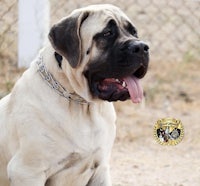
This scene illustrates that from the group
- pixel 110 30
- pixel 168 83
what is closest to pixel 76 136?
pixel 110 30

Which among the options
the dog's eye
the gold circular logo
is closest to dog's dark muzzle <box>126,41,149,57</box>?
the dog's eye

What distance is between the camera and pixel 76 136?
4.05 metres

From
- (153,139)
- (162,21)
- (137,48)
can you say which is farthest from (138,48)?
(162,21)

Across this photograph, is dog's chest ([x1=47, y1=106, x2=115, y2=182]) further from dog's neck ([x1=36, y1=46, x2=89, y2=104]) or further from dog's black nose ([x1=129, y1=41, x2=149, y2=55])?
dog's black nose ([x1=129, y1=41, x2=149, y2=55])

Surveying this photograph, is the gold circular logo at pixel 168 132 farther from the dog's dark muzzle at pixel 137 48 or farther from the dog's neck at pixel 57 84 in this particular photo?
the dog's dark muzzle at pixel 137 48

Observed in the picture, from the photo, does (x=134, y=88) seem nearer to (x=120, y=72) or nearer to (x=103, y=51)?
(x=120, y=72)

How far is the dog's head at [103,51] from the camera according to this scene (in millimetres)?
3936

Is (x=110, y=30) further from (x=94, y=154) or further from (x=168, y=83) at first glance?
(x=168, y=83)

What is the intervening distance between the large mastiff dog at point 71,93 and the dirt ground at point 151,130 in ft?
3.20

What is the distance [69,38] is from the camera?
3945 mm

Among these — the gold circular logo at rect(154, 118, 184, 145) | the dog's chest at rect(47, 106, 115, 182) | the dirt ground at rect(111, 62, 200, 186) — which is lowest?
the dirt ground at rect(111, 62, 200, 186)

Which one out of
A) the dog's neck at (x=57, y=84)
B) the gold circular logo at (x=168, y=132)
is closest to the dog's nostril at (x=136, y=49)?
the dog's neck at (x=57, y=84)

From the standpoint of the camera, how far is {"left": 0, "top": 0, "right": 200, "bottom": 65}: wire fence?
7344 millimetres

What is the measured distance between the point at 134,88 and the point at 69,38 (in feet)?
1.28
